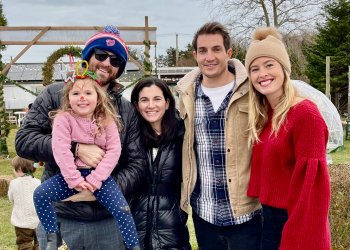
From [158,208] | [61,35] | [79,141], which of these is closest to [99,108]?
[79,141]

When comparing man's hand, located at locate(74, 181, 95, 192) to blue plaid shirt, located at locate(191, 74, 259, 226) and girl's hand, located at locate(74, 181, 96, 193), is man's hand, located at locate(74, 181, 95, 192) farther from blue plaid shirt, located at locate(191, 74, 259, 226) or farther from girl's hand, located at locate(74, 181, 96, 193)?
blue plaid shirt, located at locate(191, 74, 259, 226)

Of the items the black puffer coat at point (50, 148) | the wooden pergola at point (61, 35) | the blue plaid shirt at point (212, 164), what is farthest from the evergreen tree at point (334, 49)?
the black puffer coat at point (50, 148)

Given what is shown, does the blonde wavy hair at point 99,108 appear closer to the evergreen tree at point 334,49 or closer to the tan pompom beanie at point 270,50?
the tan pompom beanie at point 270,50

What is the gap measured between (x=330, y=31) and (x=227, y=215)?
90.7 ft

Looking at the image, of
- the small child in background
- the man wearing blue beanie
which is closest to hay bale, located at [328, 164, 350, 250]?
the man wearing blue beanie

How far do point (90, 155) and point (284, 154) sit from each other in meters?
1.15

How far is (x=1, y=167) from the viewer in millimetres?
11500

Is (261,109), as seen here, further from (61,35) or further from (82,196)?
(61,35)

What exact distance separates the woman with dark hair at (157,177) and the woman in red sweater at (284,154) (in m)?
0.57

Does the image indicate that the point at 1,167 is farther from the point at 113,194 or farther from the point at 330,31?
the point at 330,31

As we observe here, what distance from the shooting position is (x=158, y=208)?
2.98 meters

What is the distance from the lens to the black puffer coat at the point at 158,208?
298 cm

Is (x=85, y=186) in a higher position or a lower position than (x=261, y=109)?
lower

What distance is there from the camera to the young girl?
2.57 metres
